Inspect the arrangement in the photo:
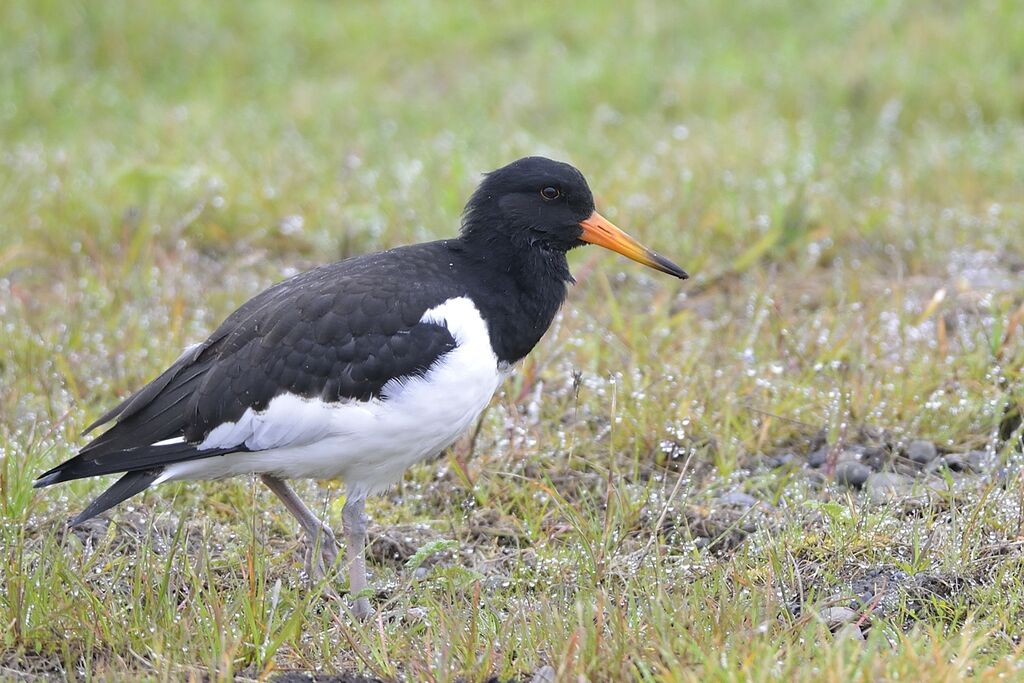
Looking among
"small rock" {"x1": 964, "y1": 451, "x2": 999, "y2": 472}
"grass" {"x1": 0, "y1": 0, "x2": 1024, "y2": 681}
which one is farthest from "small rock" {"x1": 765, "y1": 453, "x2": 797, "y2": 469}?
"small rock" {"x1": 964, "y1": 451, "x2": 999, "y2": 472}

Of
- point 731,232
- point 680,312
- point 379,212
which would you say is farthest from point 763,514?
point 379,212

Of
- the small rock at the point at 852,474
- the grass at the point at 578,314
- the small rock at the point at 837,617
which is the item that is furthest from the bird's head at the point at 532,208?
the small rock at the point at 837,617

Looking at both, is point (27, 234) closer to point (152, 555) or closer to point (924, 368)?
point (152, 555)

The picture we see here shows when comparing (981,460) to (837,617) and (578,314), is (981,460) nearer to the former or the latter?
(837,617)

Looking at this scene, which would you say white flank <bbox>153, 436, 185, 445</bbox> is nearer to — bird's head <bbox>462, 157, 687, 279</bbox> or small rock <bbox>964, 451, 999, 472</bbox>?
bird's head <bbox>462, 157, 687, 279</bbox>

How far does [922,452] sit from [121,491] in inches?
117

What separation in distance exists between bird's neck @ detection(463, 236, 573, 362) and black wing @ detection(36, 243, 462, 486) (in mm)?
156

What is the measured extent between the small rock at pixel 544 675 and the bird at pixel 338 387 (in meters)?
0.84

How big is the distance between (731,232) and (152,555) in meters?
4.11

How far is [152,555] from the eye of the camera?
12.6ft

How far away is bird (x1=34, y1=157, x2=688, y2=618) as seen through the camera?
13.6 feet

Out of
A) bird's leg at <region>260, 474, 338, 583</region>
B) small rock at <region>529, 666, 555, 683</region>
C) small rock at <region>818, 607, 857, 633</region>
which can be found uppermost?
bird's leg at <region>260, 474, 338, 583</region>

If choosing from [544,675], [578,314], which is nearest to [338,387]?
[544,675]

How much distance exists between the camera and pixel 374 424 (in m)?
4.12
